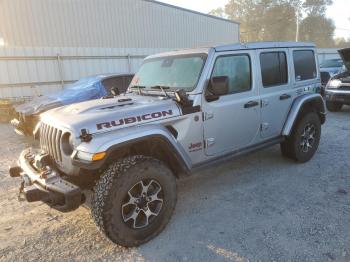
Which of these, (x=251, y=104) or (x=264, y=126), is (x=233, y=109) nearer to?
(x=251, y=104)

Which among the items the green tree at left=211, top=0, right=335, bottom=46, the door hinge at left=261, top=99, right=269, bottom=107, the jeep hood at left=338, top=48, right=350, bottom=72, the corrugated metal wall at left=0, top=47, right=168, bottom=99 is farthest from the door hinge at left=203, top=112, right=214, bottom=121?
the green tree at left=211, top=0, right=335, bottom=46

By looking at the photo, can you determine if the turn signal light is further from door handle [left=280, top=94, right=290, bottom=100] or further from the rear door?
door handle [left=280, top=94, right=290, bottom=100]

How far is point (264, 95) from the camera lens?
4.34 m

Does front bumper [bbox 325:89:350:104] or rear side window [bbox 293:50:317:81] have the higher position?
rear side window [bbox 293:50:317:81]

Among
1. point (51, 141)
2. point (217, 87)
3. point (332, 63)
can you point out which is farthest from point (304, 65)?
point (332, 63)

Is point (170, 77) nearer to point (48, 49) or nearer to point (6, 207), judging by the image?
point (6, 207)

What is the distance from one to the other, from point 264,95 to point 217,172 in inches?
56.8

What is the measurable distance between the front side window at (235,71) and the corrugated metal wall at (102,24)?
40.5ft

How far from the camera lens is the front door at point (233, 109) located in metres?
3.75

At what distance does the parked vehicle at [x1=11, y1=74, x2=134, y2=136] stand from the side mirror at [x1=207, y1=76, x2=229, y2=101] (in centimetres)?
430

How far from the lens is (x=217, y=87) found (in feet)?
11.4

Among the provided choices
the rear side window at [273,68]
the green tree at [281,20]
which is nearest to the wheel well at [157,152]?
the rear side window at [273,68]

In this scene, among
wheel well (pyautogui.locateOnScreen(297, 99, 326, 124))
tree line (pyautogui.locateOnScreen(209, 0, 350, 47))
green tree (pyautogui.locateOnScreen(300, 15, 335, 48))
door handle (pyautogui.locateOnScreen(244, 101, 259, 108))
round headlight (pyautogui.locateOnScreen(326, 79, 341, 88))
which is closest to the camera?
door handle (pyautogui.locateOnScreen(244, 101, 259, 108))

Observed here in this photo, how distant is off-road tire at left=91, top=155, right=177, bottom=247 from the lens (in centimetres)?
283
